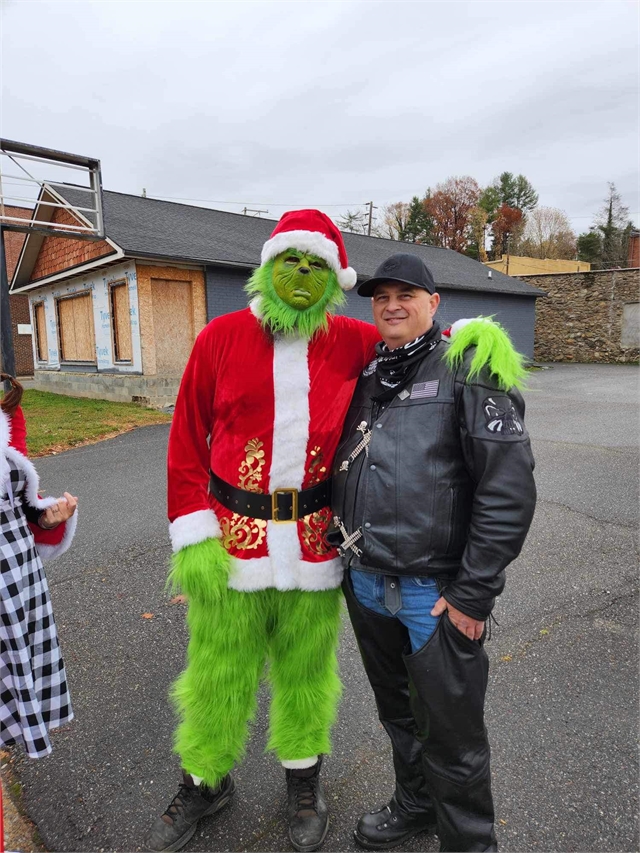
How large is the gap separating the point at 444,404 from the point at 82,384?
1504 cm

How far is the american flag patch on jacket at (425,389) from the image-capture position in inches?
68.5

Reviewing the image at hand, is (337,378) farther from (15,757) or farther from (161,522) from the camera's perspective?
(161,522)

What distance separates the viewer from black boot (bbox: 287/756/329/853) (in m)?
1.95

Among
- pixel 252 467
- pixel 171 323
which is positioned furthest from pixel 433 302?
pixel 171 323

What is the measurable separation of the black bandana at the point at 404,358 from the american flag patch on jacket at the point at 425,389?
0.06 meters

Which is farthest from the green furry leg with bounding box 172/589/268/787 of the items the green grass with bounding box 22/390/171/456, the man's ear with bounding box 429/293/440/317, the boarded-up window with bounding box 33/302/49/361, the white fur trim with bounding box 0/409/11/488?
the boarded-up window with bounding box 33/302/49/361

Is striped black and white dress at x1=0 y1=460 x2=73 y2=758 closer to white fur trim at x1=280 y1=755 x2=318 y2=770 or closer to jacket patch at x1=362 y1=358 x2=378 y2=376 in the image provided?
white fur trim at x1=280 y1=755 x2=318 y2=770

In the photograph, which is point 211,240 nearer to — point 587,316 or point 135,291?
point 135,291

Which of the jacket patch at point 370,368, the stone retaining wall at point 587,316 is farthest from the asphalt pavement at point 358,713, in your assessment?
the stone retaining wall at point 587,316

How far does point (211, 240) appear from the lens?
1469cm

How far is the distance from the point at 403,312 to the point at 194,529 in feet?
3.38

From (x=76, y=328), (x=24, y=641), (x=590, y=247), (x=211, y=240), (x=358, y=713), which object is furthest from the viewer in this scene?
(x=590, y=247)

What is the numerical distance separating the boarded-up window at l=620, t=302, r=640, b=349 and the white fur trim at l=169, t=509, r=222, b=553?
78.0 feet

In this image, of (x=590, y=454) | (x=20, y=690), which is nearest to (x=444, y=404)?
(x=20, y=690)
